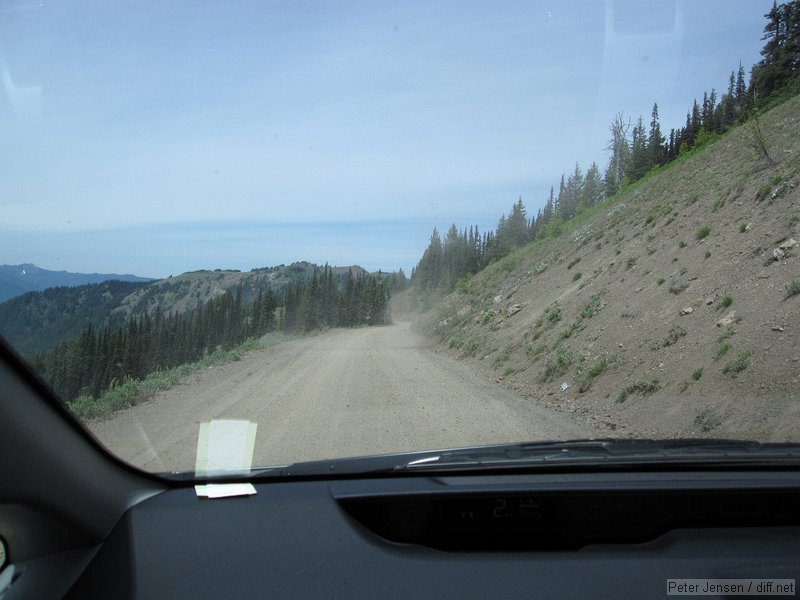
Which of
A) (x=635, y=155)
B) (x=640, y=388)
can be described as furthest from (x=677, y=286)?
(x=635, y=155)

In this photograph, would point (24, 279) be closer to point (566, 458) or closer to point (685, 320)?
point (566, 458)

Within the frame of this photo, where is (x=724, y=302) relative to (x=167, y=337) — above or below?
above

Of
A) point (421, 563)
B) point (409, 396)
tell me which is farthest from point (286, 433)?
point (421, 563)

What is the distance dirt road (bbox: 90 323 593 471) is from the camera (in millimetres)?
7355

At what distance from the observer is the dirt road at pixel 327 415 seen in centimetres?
736

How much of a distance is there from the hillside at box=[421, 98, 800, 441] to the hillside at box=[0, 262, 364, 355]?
7.35 meters

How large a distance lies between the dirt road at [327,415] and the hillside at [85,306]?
140 cm

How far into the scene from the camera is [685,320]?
1240 centimetres

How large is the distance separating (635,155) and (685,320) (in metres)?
55.3

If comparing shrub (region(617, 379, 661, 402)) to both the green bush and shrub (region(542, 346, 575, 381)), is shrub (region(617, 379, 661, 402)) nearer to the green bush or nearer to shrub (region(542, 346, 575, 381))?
shrub (region(542, 346, 575, 381))

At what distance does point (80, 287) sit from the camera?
9508mm

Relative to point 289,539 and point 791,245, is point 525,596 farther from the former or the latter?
point 791,245

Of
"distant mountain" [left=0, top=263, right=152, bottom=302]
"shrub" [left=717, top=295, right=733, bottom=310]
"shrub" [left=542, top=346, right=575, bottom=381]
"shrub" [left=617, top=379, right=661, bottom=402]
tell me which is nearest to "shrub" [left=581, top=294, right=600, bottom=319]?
"shrub" [left=542, top=346, right=575, bottom=381]

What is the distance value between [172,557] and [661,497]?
2.44m
